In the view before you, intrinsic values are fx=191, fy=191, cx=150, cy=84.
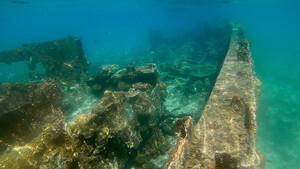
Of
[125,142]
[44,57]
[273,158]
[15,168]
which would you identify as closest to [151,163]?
[125,142]

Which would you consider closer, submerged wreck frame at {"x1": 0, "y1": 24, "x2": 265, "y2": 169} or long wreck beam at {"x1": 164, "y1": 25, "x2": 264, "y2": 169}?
long wreck beam at {"x1": 164, "y1": 25, "x2": 264, "y2": 169}

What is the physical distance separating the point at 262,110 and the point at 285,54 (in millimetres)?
30595

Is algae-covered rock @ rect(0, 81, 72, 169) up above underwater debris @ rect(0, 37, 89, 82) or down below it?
above

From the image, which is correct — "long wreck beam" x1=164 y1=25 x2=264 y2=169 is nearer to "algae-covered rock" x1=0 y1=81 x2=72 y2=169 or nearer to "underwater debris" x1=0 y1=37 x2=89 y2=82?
"algae-covered rock" x1=0 y1=81 x2=72 y2=169

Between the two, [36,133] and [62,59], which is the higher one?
[36,133]

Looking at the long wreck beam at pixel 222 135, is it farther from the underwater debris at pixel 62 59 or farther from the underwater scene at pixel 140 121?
the underwater debris at pixel 62 59

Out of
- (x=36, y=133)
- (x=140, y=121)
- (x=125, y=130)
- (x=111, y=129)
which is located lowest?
→ (x=140, y=121)

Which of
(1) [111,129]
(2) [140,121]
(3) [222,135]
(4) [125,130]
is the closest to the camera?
(3) [222,135]

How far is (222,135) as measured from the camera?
4652mm

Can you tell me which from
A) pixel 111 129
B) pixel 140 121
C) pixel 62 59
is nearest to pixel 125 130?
pixel 111 129

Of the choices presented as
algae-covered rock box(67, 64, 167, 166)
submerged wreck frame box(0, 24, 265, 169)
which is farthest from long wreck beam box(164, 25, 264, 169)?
algae-covered rock box(67, 64, 167, 166)

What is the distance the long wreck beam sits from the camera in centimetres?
352

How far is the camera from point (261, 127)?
582 inches

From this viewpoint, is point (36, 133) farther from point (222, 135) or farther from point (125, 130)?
point (222, 135)
